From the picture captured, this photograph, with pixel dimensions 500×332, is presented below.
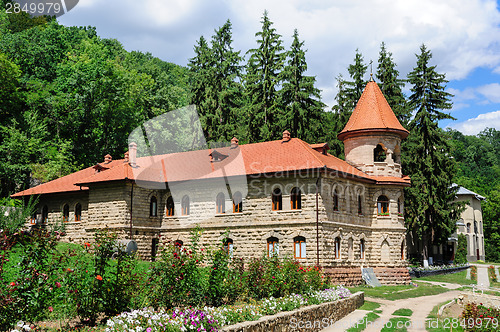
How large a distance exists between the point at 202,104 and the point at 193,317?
3791 cm

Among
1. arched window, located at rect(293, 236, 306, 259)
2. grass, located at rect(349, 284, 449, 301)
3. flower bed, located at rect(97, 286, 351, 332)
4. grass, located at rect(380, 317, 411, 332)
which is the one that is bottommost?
grass, located at rect(380, 317, 411, 332)

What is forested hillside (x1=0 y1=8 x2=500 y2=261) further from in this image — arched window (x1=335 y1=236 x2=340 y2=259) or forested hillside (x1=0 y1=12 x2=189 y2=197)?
arched window (x1=335 y1=236 x2=340 y2=259)

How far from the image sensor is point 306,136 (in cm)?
4312

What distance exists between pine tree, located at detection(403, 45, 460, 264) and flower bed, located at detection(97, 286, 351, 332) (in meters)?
27.5

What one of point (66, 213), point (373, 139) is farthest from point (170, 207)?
point (373, 139)

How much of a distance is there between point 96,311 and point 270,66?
120 ft

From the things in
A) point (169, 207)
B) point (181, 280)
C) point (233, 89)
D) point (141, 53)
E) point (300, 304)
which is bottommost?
point (300, 304)

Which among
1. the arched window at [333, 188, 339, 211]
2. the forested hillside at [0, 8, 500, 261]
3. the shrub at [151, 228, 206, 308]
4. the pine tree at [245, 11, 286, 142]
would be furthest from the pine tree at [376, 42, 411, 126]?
the shrub at [151, 228, 206, 308]

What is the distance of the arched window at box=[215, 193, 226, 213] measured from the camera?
30000 mm

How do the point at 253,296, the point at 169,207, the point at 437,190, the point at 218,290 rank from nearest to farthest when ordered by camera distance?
1. the point at 218,290
2. the point at 253,296
3. the point at 169,207
4. the point at 437,190

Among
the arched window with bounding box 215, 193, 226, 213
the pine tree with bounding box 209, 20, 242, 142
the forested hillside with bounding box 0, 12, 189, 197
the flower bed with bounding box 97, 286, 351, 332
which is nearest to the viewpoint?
the flower bed with bounding box 97, 286, 351, 332

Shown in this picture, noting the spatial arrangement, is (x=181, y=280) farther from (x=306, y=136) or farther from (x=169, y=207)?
(x=306, y=136)

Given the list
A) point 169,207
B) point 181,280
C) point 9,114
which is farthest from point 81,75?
point 181,280

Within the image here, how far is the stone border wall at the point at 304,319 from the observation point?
1253cm
